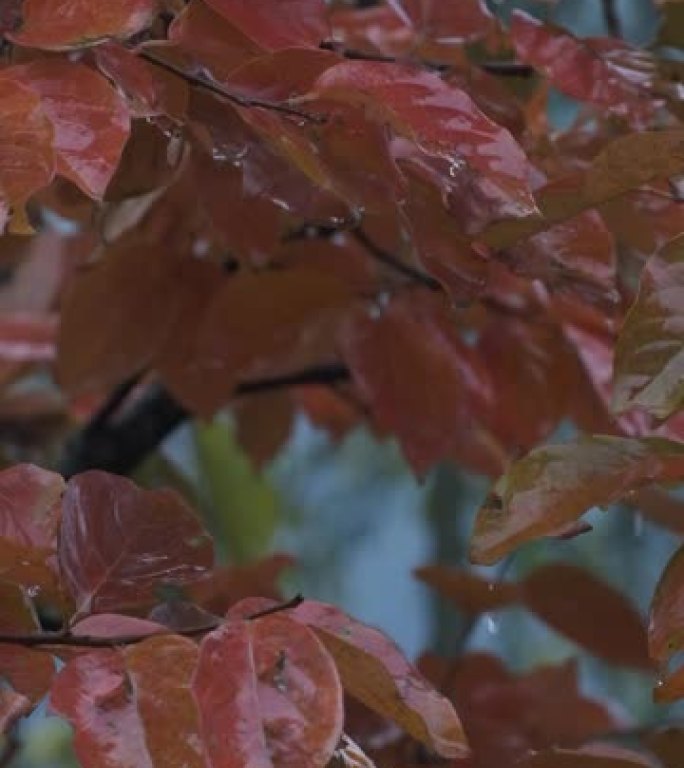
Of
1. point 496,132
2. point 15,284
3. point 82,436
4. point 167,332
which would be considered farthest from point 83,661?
point 15,284

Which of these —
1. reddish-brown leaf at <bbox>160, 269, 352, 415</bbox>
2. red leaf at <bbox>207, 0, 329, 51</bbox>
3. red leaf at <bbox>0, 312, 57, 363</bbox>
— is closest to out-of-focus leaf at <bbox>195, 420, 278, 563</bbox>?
red leaf at <bbox>0, 312, 57, 363</bbox>

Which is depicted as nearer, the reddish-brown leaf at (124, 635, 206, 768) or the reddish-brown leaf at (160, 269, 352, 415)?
the reddish-brown leaf at (124, 635, 206, 768)

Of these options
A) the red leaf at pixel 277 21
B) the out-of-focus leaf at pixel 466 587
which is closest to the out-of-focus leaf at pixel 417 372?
the out-of-focus leaf at pixel 466 587

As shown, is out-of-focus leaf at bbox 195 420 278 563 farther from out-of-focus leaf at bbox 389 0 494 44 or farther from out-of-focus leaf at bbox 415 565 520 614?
out-of-focus leaf at bbox 389 0 494 44

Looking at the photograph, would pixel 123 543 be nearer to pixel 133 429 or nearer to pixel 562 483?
pixel 562 483

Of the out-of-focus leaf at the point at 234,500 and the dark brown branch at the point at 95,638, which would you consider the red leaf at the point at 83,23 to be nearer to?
the dark brown branch at the point at 95,638

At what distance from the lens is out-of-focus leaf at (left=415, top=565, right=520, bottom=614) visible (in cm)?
86

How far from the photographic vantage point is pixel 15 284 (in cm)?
105

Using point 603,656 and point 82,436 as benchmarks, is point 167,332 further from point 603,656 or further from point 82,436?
point 603,656

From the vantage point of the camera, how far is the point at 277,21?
18.4 inches

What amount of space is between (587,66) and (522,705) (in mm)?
419

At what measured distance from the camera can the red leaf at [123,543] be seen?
45cm

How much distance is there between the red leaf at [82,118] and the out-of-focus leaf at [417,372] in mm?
313

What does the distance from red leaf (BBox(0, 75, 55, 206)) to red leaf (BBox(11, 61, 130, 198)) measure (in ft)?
0.05
